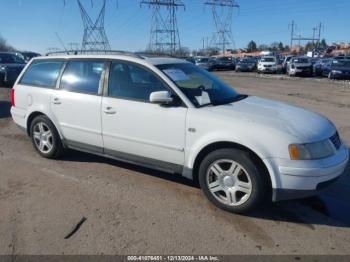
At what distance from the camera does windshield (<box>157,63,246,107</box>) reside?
445 cm

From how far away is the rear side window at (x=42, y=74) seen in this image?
5672 millimetres

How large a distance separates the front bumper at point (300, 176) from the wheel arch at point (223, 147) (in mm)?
116

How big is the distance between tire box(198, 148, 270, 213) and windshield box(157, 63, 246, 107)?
2.33ft

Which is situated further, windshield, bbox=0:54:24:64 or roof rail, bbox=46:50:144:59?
windshield, bbox=0:54:24:64

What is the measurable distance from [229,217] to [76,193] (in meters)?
1.86

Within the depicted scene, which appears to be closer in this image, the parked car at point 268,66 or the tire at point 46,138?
the tire at point 46,138

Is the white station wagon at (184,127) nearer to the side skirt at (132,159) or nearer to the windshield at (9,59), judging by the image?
the side skirt at (132,159)

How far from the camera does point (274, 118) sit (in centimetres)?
406

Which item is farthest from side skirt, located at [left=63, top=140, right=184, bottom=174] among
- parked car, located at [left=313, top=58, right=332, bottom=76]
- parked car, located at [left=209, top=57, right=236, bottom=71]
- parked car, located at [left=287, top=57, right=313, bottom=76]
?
parked car, located at [left=209, top=57, right=236, bottom=71]

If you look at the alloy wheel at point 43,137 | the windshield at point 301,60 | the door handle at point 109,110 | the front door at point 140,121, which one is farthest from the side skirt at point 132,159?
the windshield at point 301,60

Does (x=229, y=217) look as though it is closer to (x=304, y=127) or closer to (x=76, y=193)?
(x=304, y=127)

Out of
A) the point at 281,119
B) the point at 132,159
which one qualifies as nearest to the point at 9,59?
the point at 132,159

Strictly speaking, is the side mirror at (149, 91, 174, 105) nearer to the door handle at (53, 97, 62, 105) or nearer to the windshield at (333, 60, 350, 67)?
the door handle at (53, 97, 62, 105)

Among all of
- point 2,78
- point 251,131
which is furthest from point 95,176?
point 2,78
